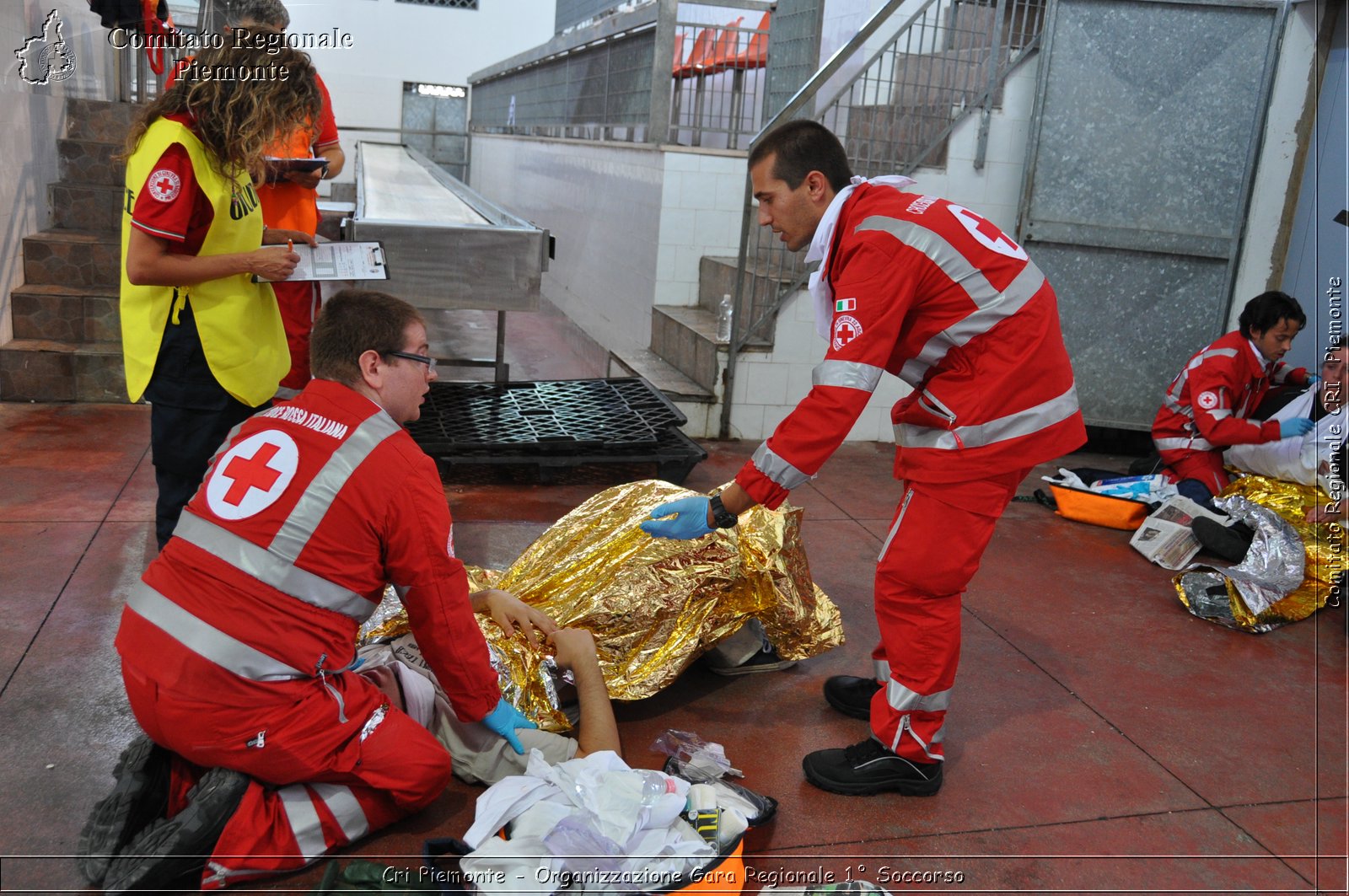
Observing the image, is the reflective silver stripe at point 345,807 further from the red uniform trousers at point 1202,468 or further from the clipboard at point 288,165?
the red uniform trousers at point 1202,468

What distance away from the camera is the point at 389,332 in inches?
87.4

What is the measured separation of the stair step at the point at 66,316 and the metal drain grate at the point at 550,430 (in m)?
1.87

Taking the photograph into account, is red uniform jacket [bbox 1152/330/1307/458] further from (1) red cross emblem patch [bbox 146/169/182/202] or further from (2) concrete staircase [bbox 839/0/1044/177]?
(1) red cross emblem patch [bbox 146/169/182/202]

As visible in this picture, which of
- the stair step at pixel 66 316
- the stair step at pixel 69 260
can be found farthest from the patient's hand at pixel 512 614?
the stair step at pixel 69 260

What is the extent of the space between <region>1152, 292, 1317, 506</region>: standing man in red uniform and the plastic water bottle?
7.66 ft

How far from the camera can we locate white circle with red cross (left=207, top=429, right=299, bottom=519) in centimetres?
205

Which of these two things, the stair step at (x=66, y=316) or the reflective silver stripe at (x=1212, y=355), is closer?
the reflective silver stripe at (x=1212, y=355)

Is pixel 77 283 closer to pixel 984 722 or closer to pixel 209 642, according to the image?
pixel 209 642

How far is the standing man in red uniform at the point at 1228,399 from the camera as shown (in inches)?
187

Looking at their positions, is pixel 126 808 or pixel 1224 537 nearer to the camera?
pixel 126 808

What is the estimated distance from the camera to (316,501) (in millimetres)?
2055

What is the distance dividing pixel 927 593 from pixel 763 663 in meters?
0.86

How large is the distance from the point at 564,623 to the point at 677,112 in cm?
505

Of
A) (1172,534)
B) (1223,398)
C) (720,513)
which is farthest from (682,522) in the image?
(1223,398)
